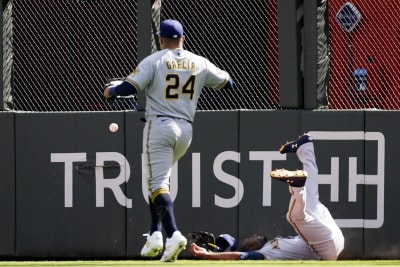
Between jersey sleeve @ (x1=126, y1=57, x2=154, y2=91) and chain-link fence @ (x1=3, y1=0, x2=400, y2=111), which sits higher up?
chain-link fence @ (x1=3, y1=0, x2=400, y2=111)

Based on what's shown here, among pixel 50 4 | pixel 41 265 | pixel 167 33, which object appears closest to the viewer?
pixel 167 33

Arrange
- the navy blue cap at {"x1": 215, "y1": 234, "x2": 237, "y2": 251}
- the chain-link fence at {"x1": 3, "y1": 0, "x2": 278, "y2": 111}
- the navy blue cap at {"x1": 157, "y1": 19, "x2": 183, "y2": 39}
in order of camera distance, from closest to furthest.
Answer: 1. the navy blue cap at {"x1": 157, "y1": 19, "x2": 183, "y2": 39}
2. the navy blue cap at {"x1": 215, "y1": 234, "x2": 237, "y2": 251}
3. the chain-link fence at {"x1": 3, "y1": 0, "x2": 278, "y2": 111}

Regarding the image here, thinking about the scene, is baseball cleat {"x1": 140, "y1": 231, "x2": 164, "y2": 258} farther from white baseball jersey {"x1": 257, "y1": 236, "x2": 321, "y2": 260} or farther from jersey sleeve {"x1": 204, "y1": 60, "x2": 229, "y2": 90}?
white baseball jersey {"x1": 257, "y1": 236, "x2": 321, "y2": 260}

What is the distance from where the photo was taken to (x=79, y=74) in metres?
11.2

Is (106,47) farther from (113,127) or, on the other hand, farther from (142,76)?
(142,76)

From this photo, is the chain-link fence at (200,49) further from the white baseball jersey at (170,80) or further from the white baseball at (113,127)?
the white baseball jersey at (170,80)

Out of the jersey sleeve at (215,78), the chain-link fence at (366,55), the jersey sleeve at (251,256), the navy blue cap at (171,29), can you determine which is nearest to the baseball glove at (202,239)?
the jersey sleeve at (251,256)

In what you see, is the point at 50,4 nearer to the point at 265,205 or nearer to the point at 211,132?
the point at 211,132

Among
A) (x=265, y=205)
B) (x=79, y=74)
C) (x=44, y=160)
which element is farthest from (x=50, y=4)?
(x=265, y=205)

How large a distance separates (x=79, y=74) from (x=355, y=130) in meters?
3.08

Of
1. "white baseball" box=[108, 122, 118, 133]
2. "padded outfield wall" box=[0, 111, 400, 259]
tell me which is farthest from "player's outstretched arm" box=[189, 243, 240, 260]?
"white baseball" box=[108, 122, 118, 133]

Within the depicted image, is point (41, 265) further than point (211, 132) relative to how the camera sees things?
No

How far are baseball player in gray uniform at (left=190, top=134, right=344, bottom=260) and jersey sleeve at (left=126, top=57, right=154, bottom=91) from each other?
2.28 meters

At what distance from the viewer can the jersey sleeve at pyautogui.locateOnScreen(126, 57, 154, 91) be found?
26.8ft
